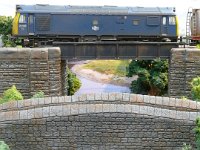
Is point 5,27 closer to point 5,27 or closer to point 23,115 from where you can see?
point 5,27

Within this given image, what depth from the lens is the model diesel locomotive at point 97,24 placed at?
2647cm

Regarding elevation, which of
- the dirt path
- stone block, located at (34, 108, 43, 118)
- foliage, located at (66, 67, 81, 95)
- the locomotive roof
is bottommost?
the dirt path

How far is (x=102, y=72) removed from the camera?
135ft

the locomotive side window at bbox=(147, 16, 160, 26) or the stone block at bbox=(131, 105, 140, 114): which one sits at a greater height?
the locomotive side window at bbox=(147, 16, 160, 26)

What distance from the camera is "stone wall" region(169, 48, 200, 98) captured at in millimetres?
20594

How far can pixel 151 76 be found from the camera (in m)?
25.4

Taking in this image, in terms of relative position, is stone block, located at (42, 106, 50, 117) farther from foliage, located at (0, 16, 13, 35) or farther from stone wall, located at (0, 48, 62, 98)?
foliage, located at (0, 16, 13, 35)

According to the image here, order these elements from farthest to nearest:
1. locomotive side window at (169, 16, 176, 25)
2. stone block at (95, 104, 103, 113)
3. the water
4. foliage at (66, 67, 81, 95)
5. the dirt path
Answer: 1. the dirt path
2. the water
3. locomotive side window at (169, 16, 176, 25)
4. foliage at (66, 67, 81, 95)
5. stone block at (95, 104, 103, 113)

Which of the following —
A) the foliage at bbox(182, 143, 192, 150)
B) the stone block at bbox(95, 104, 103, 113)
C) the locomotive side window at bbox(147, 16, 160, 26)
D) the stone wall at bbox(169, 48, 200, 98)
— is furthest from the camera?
the locomotive side window at bbox(147, 16, 160, 26)

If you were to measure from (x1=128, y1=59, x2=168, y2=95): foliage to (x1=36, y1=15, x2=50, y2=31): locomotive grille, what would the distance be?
5.38 meters

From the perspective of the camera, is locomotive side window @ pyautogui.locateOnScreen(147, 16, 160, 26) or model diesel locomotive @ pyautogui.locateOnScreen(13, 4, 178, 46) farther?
locomotive side window @ pyautogui.locateOnScreen(147, 16, 160, 26)

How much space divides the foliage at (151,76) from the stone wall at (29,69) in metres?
6.79

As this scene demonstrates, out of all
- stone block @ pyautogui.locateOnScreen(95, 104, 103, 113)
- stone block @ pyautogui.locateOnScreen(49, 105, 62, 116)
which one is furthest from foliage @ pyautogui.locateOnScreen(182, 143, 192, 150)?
stone block @ pyautogui.locateOnScreen(49, 105, 62, 116)

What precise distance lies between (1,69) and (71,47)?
343 centimetres
